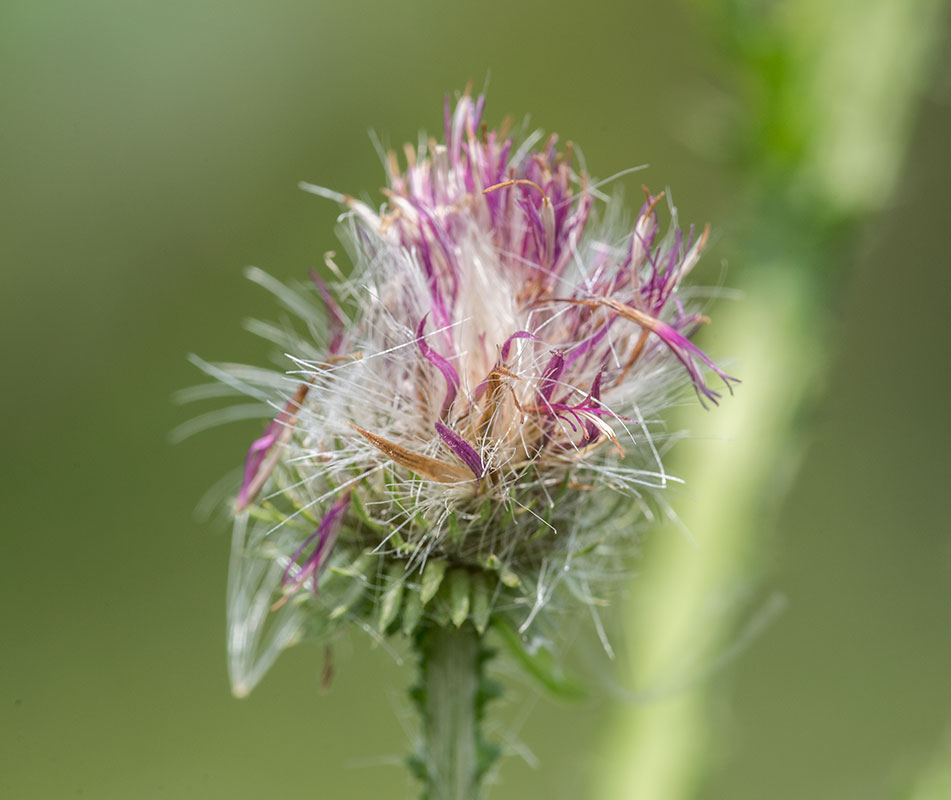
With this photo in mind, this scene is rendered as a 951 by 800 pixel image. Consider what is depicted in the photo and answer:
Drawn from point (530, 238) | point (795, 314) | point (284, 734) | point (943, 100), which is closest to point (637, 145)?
point (943, 100)

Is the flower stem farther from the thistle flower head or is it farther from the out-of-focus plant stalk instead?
the out-of-focus plant stalk

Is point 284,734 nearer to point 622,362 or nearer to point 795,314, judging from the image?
point 795,314

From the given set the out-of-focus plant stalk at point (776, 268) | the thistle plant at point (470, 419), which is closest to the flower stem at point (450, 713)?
the thistle plant at point (470, 419)

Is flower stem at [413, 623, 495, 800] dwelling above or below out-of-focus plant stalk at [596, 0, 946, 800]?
below

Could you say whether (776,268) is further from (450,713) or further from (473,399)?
(450,713)

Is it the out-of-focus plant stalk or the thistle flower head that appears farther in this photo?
the out-of-focus plant stalk

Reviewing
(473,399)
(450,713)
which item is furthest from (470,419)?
(450,713)

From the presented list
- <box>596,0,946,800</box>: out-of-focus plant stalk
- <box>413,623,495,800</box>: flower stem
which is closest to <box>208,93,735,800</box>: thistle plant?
<box>413,623,495,800</box>: flower stem
